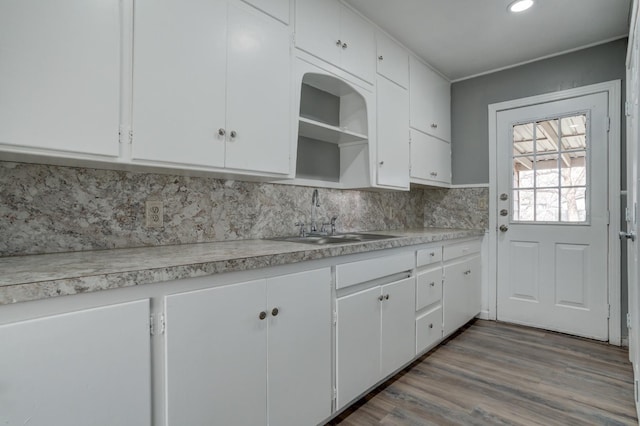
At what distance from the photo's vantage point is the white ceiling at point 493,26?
7.57ft

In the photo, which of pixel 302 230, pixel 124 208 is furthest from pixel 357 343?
pixel 124 208

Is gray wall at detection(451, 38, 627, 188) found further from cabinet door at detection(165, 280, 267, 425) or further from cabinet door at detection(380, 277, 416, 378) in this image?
Result: cabinet door at detection(165, 280, 267, 425)

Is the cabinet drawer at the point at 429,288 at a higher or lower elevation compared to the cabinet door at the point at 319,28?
lower

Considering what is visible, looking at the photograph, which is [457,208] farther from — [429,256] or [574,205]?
[429,256]

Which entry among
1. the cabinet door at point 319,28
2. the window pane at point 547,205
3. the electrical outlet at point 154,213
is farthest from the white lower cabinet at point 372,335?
the window pane at point 547,205

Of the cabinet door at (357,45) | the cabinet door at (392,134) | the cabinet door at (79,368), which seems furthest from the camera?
the cabinet door at (392,134)

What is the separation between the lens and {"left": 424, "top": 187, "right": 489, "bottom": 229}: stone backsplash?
11.3 ft

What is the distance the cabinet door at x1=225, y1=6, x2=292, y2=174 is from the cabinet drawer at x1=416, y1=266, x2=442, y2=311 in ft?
4.17

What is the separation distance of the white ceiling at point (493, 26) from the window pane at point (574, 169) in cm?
94

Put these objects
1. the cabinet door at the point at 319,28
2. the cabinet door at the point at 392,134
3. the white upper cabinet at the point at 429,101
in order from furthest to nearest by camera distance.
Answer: the white upper cabinet at the point at 429,101 → the cabinet door at the point at 392,134 → the cabinet door at the point at 319,28

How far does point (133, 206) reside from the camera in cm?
157

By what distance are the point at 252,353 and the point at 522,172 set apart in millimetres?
3060

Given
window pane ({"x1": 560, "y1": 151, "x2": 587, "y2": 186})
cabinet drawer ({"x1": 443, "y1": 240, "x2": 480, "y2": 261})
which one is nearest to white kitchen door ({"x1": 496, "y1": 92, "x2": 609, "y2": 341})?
window pane ({"x1": 560, "y1": 151, "x2": 587, "y2": 186})

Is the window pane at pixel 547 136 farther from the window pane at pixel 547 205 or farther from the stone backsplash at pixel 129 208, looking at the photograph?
the stone backsplash at pixel 129 208
